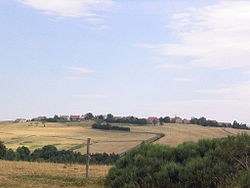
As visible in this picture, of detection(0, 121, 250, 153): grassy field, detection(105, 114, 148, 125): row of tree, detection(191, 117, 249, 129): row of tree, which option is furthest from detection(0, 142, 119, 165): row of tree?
detection(191, 117, 249, 129): row of tree

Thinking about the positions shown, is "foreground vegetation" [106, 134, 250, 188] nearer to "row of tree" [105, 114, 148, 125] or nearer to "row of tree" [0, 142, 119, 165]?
"row of tree" [0, 142, 119, 165]

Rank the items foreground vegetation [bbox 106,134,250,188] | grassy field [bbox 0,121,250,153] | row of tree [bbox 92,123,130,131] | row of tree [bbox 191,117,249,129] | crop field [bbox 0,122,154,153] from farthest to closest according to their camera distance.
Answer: row of tree [bbox 191,117,249,129] → row of tree [bbox 92,123,130,131] → grassy field [bbox 0,121,250,153] → crop field [bbox 0,122,154,153] → foreground vegetation [bbox 106,134,250,188]

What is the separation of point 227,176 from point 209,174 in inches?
27.1

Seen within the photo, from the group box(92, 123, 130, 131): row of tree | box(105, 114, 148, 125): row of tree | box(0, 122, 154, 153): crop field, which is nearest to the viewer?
box(0, 122, 154, 153): crop field

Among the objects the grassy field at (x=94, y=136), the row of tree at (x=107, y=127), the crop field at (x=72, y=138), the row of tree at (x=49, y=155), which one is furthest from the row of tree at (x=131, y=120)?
the row of tree at (x=49, y=155)

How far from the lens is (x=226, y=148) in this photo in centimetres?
1472

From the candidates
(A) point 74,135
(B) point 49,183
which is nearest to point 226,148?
(B) point 49,183

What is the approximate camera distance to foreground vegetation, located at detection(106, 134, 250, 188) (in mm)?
14039

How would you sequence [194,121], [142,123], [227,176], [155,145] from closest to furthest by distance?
[227,176] → [155,145] → [142,123] → [194,121]

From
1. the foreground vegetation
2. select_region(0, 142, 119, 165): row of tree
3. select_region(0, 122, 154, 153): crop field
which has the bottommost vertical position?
select_region(0, 142, 119, 165): row of tree

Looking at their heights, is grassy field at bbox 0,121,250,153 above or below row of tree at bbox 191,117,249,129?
below

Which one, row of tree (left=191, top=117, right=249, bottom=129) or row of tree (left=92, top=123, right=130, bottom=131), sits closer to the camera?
row of tree (left=92, top=123, right=130, bottom=131)

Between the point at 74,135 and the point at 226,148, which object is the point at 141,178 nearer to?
the point at 226,148

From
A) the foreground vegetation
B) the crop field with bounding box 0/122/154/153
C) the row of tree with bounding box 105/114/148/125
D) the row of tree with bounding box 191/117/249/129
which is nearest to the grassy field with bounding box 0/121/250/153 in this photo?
the crop field with bounding box 0/122/154/153
